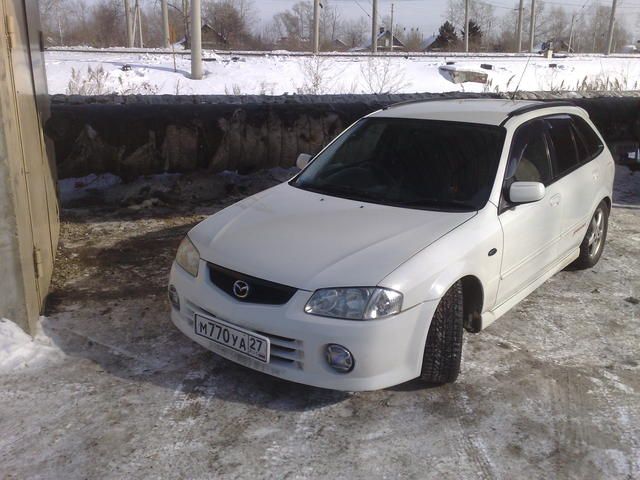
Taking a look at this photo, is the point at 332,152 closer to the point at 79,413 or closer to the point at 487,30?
the point at 79,413

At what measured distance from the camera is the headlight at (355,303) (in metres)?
3.21

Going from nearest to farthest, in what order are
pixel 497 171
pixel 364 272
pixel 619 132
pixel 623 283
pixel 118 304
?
pixel 364 272 → pixel 497 171 → pixel 118 304 → pixel 623 283 → pixel 619 132

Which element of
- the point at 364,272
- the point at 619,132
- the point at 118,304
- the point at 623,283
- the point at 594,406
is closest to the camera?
the point at 364,272

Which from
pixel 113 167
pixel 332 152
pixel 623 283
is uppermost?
pixel 332 152

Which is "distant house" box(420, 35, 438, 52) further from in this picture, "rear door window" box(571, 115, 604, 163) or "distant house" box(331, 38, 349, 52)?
"rear door window" box(571, 115, 604, 163)

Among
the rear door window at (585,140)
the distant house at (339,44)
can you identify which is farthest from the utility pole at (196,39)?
the distant house at (339,44)

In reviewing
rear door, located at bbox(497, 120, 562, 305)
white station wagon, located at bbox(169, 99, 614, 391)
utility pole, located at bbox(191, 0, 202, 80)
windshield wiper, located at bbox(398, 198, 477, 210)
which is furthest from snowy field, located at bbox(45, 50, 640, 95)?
windshield wiper, located at bbox(398, 198, 477, 210)

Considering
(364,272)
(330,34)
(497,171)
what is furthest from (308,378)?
(330,34)

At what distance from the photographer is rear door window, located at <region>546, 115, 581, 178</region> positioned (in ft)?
15.7

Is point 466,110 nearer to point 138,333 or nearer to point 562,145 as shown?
point 562,145

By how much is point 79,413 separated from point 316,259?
4.87ft

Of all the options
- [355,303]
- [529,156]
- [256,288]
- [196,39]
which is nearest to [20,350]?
[256,288]

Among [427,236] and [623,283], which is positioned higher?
[427,236]

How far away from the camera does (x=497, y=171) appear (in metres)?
4.12
